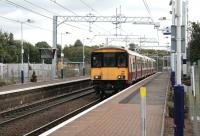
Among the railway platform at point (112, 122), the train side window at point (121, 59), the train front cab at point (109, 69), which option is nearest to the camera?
the railway platform at point (112, 122)

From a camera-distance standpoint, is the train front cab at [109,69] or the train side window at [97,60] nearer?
the train front cab at [109,69]

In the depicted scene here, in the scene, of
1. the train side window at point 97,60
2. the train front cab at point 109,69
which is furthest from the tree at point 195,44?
the train side window at point 97,60

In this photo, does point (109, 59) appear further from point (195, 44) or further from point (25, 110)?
point (195, 44)

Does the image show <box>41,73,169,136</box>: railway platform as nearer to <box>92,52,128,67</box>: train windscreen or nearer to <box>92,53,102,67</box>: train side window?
<box>92,52,128,67</box>: train windscreen

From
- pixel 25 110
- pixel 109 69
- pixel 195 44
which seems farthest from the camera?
pixel 195 44

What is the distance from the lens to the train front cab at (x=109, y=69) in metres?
28.3

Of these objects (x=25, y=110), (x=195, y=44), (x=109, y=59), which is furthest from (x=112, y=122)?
(x=195, y=44)

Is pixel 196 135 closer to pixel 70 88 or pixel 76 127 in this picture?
pixel 76 127

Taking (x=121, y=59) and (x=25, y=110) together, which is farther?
(x=121, y=59)

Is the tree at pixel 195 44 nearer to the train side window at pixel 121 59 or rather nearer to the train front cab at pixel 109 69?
the train side window at pixel 121 59

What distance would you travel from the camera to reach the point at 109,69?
92.9ft

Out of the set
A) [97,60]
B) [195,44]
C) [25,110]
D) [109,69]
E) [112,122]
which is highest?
[195,44]

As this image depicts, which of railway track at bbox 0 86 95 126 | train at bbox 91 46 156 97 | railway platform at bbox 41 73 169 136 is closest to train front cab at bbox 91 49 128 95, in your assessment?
train at bbox 91 46 156 97

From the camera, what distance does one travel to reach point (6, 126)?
1623cm
